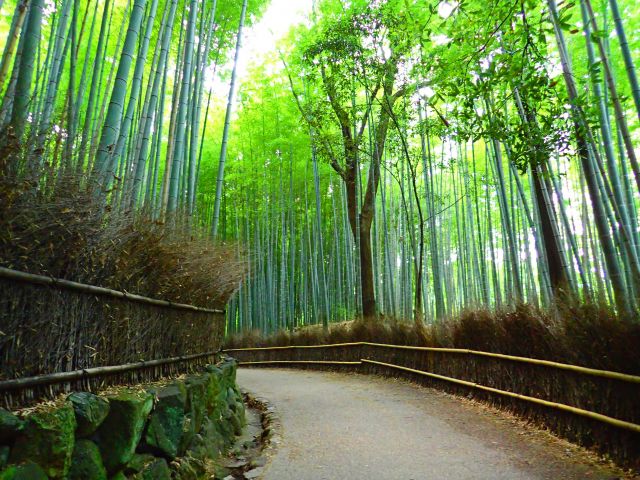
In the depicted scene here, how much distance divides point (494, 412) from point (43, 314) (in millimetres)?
3534

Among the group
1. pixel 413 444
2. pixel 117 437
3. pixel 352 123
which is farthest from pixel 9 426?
pixel 352 123

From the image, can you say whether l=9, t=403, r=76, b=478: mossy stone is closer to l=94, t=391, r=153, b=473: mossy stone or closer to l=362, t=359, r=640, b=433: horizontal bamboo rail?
l=94, t=391, r=153, b=473: mossy stone

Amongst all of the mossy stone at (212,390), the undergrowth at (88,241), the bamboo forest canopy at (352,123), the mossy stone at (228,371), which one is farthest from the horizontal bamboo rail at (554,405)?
the undergrowth at (88,241)

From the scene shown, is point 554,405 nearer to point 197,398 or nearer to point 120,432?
point 197,398

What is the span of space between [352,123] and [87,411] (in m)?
7.36

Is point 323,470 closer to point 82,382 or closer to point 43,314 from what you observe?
point 82,382

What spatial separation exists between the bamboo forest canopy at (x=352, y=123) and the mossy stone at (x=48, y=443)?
0.83 m

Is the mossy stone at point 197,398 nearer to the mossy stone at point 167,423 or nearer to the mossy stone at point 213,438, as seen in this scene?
the mossy stone at point 213,438

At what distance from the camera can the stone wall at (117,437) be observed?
142 centimetres

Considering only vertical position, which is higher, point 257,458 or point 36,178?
point 36,178

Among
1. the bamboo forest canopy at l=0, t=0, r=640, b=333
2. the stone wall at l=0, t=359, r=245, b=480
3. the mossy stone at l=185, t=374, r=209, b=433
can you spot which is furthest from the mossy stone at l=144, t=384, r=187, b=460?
the bamboo forest canopy at l=0, t=0, r=640, b=333

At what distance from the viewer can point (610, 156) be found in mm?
3463

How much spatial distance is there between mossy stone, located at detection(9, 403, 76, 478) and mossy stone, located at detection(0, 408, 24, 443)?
2 centimetres

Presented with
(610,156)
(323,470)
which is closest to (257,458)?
(323,470)
